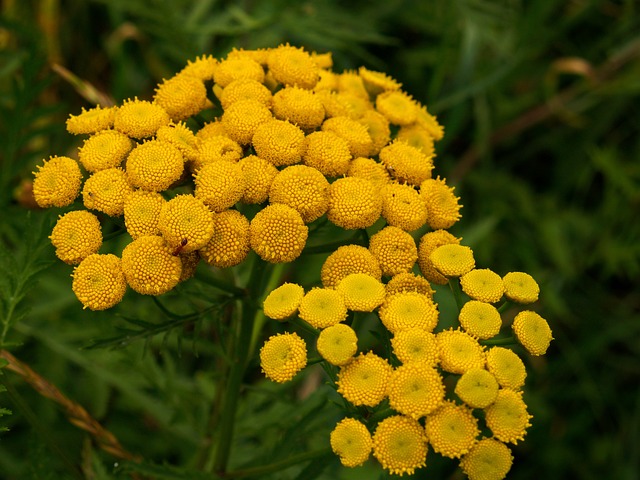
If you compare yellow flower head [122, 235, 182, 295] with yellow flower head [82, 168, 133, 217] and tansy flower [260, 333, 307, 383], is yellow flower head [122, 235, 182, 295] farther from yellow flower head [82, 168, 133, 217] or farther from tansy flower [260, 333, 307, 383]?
tansy flower [260, 333, 307, 383]

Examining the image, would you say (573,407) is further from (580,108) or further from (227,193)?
(227,193)

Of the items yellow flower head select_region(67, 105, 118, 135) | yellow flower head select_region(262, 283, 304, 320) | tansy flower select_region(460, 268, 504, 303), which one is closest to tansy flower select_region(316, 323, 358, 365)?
yellow flower head select_region(262, 283, 304, 320)

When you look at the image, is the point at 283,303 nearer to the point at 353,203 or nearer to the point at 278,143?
the point at 353,203

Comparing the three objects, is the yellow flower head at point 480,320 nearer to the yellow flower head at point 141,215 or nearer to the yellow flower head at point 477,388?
the yellow flower head at point 477,388

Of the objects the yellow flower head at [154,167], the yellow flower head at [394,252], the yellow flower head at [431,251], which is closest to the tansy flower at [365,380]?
the yellow flower head at [394,252]

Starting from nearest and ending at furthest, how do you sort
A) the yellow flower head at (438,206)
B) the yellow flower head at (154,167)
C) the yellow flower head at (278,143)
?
1. the yellow flower head at (154,167)
2. the yellow flower head at (278,143)
3. the yellow flower head at (438,206)

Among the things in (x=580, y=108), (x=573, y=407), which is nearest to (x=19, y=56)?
(x=580, y=108)

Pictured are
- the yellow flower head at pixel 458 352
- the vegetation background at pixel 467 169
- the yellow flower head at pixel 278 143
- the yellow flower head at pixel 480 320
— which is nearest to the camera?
the yellow flower head at pixel 458 352

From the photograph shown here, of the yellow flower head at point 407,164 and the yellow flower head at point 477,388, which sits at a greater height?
the yellow flower head at point 407,164
